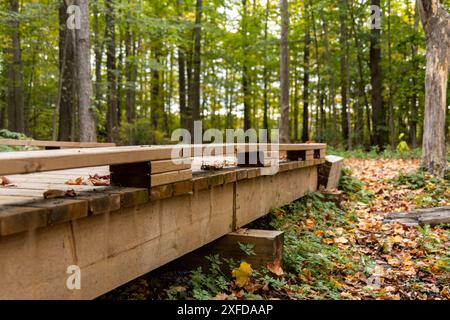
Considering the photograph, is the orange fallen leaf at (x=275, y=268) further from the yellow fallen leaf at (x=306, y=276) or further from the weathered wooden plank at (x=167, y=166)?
the weathered wooden plank at (x=167, y=166)

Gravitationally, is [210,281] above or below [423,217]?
below

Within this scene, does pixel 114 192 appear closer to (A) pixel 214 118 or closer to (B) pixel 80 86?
(B) pixel 80 86

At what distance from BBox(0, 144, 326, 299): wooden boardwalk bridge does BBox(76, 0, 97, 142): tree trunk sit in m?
8.09

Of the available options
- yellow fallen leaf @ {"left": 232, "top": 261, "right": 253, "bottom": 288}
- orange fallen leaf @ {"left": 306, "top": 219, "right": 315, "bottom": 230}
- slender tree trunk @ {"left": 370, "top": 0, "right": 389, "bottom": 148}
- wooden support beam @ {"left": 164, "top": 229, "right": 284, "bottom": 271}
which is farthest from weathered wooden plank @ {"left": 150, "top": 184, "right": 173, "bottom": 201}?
slender tree trunk @ {"left": 370, "top": 0, "right": 389, "bottom": 148}

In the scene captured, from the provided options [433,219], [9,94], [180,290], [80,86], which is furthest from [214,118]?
[180,290]

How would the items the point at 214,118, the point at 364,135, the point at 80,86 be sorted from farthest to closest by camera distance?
the point at 214,118
the point at 364,135
the point at 80,86

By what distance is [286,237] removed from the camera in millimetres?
5301

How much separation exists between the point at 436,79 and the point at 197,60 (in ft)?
40.9

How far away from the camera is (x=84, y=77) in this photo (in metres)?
11.6

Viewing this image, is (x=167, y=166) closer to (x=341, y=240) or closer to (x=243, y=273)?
(x=243, y=273)

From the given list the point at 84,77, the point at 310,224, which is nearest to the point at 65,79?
the point at 84,77

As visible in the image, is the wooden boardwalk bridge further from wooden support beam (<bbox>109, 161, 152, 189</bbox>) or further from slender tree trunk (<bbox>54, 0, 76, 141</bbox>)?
slender tree trunk (<bbox>54, 0, 76, 141</bbox>)

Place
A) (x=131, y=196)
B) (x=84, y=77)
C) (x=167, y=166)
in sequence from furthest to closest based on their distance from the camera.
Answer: (x=84, y=77) → (x=167, y=166) → (x=131, y=196)
